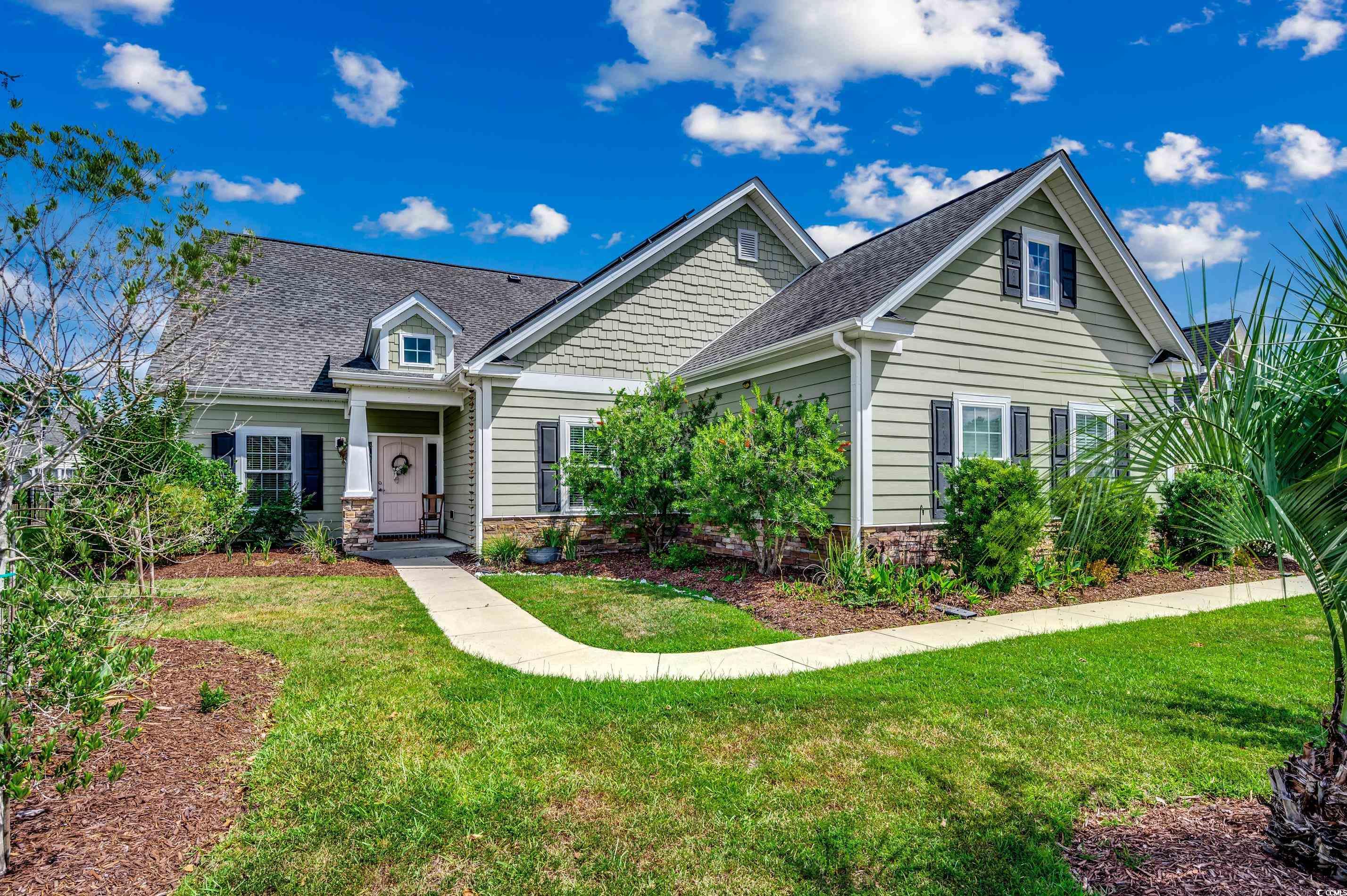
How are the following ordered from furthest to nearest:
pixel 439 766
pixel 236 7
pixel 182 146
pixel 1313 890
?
pixel 236 7 → pixel 182 146 → pixel 439 766 → pixel 1313 890

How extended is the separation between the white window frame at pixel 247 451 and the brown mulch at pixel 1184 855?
1397 centimetres

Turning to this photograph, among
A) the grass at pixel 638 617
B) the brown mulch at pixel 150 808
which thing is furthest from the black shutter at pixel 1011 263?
the brown mulch at pixel 150 808

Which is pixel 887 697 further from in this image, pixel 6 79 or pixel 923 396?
pixel 6 79

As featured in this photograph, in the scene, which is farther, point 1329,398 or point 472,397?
point 472,397

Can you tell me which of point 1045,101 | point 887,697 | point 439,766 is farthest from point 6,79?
point 1045,101

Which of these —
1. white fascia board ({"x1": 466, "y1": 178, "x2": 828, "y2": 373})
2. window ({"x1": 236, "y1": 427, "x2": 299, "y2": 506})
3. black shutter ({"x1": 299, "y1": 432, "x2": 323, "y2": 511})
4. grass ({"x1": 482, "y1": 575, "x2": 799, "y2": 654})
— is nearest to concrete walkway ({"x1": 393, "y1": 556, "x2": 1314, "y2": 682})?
grass ({"x1": 482, "y1": 575, "x2": 799, "y2": 654})

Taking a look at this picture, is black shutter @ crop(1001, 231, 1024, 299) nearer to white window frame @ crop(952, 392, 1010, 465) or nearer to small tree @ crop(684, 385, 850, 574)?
white window frame @ crop(952, 392, 1010, 465)

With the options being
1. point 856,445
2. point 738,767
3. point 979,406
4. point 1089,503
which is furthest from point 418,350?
point 1089,503

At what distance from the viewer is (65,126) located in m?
3.80

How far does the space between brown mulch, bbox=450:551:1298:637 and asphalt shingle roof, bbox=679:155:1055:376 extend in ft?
11.6

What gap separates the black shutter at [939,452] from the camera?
9539 millimetres

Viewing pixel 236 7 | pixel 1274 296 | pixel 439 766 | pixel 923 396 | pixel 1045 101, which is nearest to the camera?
pixel 1274 296

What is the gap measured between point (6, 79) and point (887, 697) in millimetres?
6266

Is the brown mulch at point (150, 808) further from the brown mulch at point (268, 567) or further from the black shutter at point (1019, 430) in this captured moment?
the black shutter at point (1019, 430)
